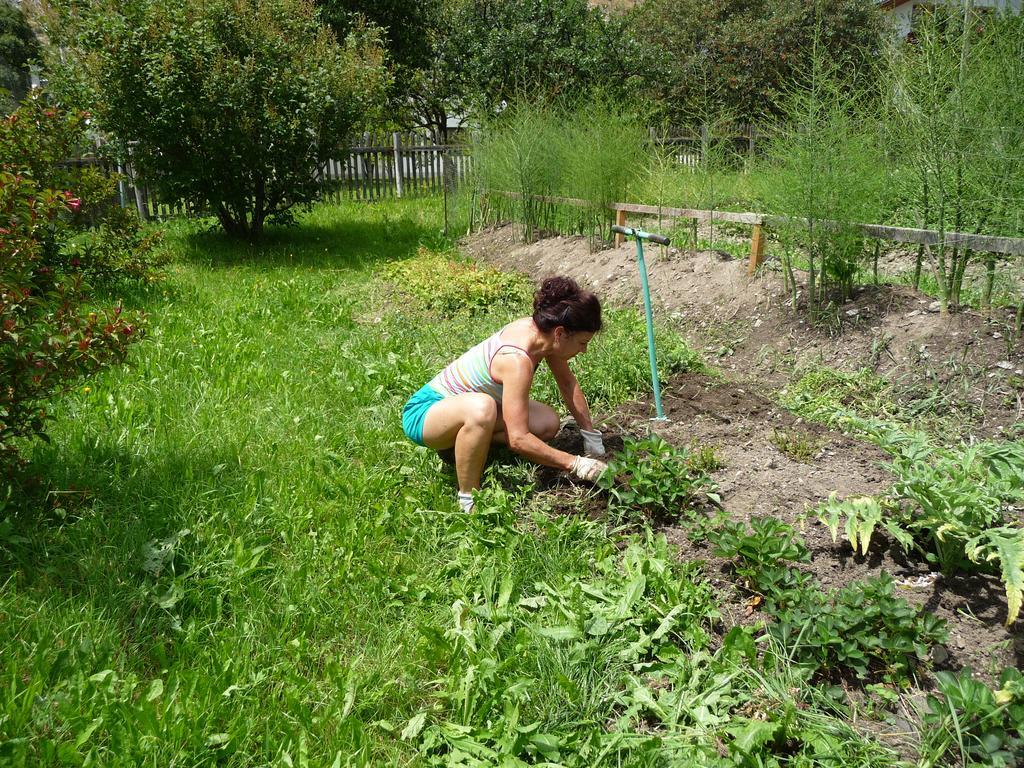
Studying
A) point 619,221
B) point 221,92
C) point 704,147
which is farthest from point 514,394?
point 221,92

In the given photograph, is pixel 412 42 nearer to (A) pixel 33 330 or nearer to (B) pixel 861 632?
(A) pixel 33 330

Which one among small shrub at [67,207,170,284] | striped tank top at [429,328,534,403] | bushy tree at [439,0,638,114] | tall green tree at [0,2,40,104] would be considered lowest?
striped tank top at [429,328,534,403]

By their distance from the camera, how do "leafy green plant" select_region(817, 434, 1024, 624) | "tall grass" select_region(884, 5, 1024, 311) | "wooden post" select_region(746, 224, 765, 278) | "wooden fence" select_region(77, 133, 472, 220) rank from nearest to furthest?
"leafy green plant" select_region(817, 434, 1024, 624)
"tall grass" select_region(884, 5, 1024, 311)
"wooden post" select_region(746, 224, 765, 278)
"wooden fence" select_region(77, 133, 472, 220)

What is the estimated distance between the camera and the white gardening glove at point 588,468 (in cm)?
308

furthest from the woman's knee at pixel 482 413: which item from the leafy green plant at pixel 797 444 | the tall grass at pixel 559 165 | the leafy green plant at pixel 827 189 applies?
the tall grass at pixel 559 165

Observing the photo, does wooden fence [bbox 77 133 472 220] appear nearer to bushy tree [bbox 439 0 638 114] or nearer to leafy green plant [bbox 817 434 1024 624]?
bushy tree [bbox 439 0 638 114]

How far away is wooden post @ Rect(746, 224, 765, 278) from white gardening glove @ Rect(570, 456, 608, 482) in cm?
321

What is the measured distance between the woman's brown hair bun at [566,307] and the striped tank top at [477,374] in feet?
0.80

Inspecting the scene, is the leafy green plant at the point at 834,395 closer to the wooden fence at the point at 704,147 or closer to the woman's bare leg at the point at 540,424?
the woman's bare leg at the point at 540,424

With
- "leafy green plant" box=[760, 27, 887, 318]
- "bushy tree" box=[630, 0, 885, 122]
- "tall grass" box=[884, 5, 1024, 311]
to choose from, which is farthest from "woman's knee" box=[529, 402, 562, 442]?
"bushy tree" box=[630, 0, 885, 122]

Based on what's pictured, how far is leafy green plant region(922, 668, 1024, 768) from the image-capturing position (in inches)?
70.6

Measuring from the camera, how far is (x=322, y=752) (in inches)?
80.6

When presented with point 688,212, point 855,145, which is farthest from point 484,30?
point 855,145

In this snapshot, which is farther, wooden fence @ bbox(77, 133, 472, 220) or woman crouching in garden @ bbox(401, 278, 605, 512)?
wooden fence @ bbox(77, 133, 472, 220)
